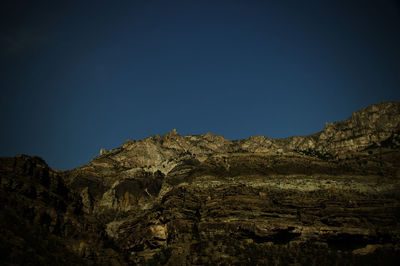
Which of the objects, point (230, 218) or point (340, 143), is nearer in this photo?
point (230, 218)

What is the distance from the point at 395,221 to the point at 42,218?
180 ft

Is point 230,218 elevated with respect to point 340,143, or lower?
lower

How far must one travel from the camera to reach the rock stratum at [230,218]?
902 inches

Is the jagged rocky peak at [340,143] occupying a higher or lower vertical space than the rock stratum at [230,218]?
higher

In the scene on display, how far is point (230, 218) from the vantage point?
2489 inches

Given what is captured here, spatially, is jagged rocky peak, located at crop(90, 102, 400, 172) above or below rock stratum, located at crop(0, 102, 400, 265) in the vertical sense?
above

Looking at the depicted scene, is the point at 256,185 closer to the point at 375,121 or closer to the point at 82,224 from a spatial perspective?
the point at 82,224

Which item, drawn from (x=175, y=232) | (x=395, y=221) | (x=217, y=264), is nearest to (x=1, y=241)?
(x=217, y=264)

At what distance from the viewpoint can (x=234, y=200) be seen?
68.4 m

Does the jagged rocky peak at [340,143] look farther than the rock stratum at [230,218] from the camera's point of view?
Yes

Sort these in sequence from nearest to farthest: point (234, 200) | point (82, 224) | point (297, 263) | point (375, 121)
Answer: point (82, 224), point (297, 263), point (234, 200), point (375, 121)

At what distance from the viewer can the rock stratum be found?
22.9 meters

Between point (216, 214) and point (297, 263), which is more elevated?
point (216, 214)

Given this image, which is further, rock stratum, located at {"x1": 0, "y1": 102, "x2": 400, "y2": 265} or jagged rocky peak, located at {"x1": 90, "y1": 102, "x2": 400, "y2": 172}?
jagged rocky peak, located at {"x1": 90, "y1": 102, "x2": 400, "y2": 172}
